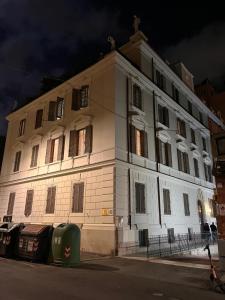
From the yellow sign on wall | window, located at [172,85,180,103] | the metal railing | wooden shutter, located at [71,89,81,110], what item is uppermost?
window, located at [172,85,180,103]

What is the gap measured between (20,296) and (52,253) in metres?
5.11

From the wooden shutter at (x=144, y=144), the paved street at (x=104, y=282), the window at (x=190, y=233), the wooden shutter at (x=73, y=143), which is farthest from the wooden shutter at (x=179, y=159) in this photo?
the paved street at (x=104, y=282)

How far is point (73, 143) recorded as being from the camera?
18.4 meters

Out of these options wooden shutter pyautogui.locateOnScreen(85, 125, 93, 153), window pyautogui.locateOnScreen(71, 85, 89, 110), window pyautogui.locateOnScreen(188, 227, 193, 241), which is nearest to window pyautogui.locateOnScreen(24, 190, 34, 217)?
wooden shutter pyautogui.locateOnScreen(85, 125, 93, 153)

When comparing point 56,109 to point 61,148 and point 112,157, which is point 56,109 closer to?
point 61,148

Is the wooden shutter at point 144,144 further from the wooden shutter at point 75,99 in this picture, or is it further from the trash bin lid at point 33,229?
the trash bin lid at point 33,229

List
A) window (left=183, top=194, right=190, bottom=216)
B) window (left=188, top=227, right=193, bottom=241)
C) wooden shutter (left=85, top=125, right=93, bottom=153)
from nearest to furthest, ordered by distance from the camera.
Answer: wooden shutter (left=85, top=125, right=93, bottom=153) < window (left=188, top=227, right=193, bottom=241) < window (left=183, top=194, right=190, bottom=216)

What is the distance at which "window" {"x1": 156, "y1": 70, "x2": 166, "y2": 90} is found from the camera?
72.9ft

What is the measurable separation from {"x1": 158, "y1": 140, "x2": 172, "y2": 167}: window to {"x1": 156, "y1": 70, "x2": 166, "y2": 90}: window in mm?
5103

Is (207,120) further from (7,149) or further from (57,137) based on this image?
(7,149)

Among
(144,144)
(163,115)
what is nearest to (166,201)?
(144,144)

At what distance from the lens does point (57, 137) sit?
66.2 ft

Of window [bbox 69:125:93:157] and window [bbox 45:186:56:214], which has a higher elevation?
window [bbox 69:125:93:157]

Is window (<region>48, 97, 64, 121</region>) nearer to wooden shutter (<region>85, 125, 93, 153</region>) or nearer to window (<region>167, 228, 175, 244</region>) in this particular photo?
wooden shutter (<region>85, 125, 93, 153</region>)
